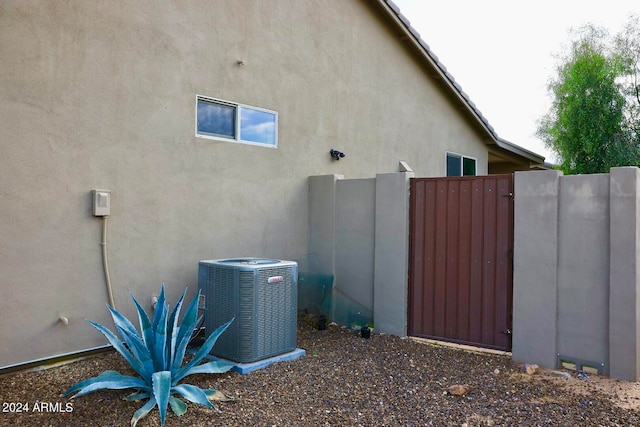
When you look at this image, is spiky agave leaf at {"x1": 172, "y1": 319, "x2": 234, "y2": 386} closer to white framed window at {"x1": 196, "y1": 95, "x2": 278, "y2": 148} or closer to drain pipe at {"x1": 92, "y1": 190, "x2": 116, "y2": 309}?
drain pipe at {"x1": 92, "y1": 190, "x2": 116, "y2": 309}

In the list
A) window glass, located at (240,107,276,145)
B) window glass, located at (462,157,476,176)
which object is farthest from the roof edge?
window glass, located at (240,107,276,145)

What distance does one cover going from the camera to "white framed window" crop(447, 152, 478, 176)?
35.8 ft

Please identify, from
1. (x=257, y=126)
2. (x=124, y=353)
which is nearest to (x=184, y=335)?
(x=124, y=353)

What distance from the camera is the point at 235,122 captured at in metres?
6.32

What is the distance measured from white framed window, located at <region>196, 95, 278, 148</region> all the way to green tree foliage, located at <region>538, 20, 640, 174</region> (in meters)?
12.7

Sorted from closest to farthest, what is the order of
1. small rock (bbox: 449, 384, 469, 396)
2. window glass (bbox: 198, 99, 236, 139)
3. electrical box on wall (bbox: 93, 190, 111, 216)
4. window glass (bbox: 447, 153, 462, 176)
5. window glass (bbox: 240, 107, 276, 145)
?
small rock (bbox: 449, 384, 469, 396)
electrical box on wall (bbox: 93, 190, 111, 216)
window glass (bbox: 198, 99, 236, 139)
window glass (bbox: 240, 107, 276, 145)
window glass (bbox: 447, 153, 462, 176)

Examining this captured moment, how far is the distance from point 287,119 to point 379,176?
1.64 meters

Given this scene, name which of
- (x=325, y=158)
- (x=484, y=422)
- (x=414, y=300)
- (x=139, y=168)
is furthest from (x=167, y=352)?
(x=325, y=158)

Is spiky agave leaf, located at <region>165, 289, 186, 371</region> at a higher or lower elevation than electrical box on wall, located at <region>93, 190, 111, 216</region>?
lower

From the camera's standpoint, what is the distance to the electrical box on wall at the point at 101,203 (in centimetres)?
489

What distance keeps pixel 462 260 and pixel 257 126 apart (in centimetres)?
319

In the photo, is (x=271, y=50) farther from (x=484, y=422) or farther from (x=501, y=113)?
(x=501, y=113)

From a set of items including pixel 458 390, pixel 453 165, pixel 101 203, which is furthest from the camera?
pixel 453 165

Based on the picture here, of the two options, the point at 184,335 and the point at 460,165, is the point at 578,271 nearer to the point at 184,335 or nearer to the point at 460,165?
the point at 184,335
